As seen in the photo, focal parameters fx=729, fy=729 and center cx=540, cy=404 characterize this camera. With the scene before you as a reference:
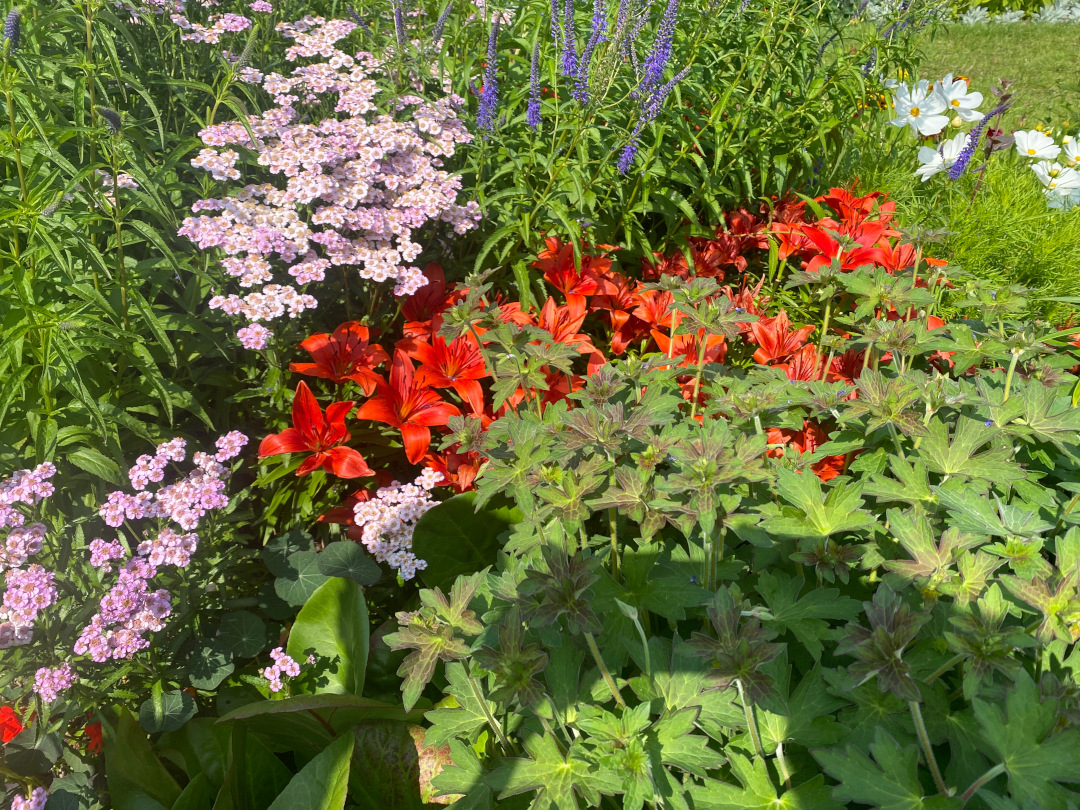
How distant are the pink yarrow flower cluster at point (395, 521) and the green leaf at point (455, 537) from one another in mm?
35

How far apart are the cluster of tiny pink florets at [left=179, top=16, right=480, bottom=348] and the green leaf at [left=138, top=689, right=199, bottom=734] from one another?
780 millimetres

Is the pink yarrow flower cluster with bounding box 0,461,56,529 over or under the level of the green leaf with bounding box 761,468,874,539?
under

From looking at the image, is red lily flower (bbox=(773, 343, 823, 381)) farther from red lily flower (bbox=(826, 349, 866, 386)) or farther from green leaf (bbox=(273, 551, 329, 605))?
green leaf (bbox=(273, 551, 329, 605))

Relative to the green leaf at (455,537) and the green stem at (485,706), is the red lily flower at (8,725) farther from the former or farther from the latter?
the green stem at (485,706)

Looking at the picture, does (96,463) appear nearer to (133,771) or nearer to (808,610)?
(133,771)

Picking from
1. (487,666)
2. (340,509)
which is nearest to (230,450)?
(340,509)

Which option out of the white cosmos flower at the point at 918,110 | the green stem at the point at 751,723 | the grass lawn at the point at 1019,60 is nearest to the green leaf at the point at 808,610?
the green stem at the point at 751,723

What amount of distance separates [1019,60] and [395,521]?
7.35 metres

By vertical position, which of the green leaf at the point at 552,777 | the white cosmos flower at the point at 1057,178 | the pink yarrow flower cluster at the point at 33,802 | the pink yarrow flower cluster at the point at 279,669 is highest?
the white cosmos flower at the point at 1057,178

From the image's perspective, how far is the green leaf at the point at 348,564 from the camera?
5.70 feet

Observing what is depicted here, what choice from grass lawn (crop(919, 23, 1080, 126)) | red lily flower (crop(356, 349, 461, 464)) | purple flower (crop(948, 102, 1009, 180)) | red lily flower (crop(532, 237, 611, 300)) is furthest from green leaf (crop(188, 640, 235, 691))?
grass lawn (crop(919, 23, 1080, 126))

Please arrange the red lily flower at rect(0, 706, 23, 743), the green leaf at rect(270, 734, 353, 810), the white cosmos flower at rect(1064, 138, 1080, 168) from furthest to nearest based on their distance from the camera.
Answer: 1. the white cosmos flower at rect(1064, 138, 1080, 168)
2. the red lily flower at rect(0, 706, 23, 743)
3. the green leaf at rect(270, 734, 353, 810)

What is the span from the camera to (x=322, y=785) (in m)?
1.29

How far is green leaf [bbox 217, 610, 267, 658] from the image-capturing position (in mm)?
1624
